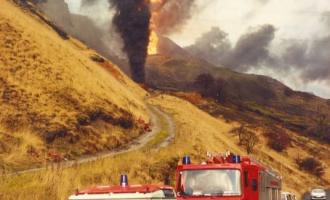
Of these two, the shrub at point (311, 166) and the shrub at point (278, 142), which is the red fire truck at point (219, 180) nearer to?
the shrub at point (311, 166)

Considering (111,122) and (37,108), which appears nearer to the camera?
(37,108)

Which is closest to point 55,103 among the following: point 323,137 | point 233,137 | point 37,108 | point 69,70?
point 37,108

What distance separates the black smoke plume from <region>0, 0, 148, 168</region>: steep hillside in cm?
8119

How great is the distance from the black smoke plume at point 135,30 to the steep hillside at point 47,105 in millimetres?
81194

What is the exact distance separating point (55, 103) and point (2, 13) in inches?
882

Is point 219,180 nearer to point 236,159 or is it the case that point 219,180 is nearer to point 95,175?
point 236,159

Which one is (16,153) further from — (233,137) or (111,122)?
(233,137)

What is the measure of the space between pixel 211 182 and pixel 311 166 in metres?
90.4

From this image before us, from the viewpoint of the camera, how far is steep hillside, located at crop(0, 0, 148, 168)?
42.1 meters

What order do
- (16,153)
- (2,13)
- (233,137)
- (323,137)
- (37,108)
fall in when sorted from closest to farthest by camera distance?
1. (16,153)
2. (37,108)
3. (2,13)
4. (233,137)
5. (323,137)

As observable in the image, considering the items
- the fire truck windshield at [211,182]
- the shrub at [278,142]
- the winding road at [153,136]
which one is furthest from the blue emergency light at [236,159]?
the shrub at [278,142]

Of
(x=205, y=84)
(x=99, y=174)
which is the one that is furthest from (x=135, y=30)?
(x=99, y=174)

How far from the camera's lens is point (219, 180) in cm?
1550

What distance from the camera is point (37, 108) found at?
49.6 metres
